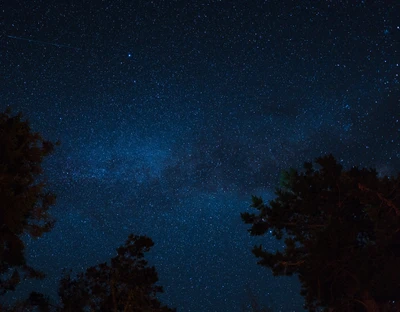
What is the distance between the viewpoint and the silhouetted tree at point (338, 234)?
14344 mm

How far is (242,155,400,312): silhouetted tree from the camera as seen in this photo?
14.3 m

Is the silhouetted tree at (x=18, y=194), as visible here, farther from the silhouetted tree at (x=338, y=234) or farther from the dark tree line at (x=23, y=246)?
the silhouetted tree at (x=338, y=234)

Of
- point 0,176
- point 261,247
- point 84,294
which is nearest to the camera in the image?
point 0,176

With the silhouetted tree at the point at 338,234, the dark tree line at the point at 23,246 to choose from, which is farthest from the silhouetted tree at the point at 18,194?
the silhouetted tree at the point at 338,234

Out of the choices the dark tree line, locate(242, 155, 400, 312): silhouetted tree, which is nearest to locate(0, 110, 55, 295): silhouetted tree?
the dark tree line

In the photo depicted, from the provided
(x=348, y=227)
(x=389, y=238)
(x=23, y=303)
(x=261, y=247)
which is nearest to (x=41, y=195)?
(x=23, y=303)

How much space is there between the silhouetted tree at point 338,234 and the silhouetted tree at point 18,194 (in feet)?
26.1

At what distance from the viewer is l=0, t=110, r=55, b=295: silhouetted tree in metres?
13.7

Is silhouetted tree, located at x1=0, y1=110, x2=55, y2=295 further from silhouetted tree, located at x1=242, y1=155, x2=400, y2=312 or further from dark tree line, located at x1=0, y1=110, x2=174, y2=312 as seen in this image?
silhouetted tree, located at x1=242, y1=155, x2=400, y2=312

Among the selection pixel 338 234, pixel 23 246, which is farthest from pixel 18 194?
pixel 338 234

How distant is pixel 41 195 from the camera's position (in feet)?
53.2

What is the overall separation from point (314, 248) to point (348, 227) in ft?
4.44

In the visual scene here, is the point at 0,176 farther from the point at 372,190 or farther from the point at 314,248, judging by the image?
the point at 372,190

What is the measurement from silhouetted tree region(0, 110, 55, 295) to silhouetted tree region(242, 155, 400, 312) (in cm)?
796
